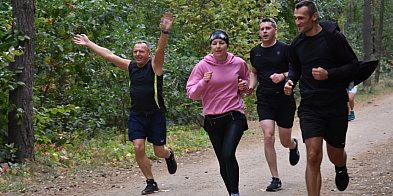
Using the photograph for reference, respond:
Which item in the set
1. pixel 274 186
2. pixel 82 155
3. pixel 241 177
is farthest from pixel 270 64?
pixel 82 155

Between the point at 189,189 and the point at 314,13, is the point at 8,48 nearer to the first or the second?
the point at 189,189

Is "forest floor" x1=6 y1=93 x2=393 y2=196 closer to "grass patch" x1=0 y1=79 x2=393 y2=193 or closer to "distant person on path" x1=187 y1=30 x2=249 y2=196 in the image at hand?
"grass patch" x1=0 y1=79 x2=393 y2=193

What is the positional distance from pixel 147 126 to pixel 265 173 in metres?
2.31

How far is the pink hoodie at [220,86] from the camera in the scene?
736 cm

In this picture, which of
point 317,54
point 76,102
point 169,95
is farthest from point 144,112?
point 169,95

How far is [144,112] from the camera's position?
8.38 m

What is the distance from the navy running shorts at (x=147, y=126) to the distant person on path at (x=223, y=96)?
3.70ft

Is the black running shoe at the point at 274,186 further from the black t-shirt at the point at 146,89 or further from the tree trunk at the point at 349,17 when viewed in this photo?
the tree trunk at the point at 349,17

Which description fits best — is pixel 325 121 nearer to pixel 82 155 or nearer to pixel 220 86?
pixel 220 86

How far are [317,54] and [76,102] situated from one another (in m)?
8.16

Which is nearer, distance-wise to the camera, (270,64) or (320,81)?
(320,81)

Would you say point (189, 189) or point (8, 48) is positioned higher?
point (8, 48)

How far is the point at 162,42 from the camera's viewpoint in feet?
26.0

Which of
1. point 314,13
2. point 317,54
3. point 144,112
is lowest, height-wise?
point 144,112
